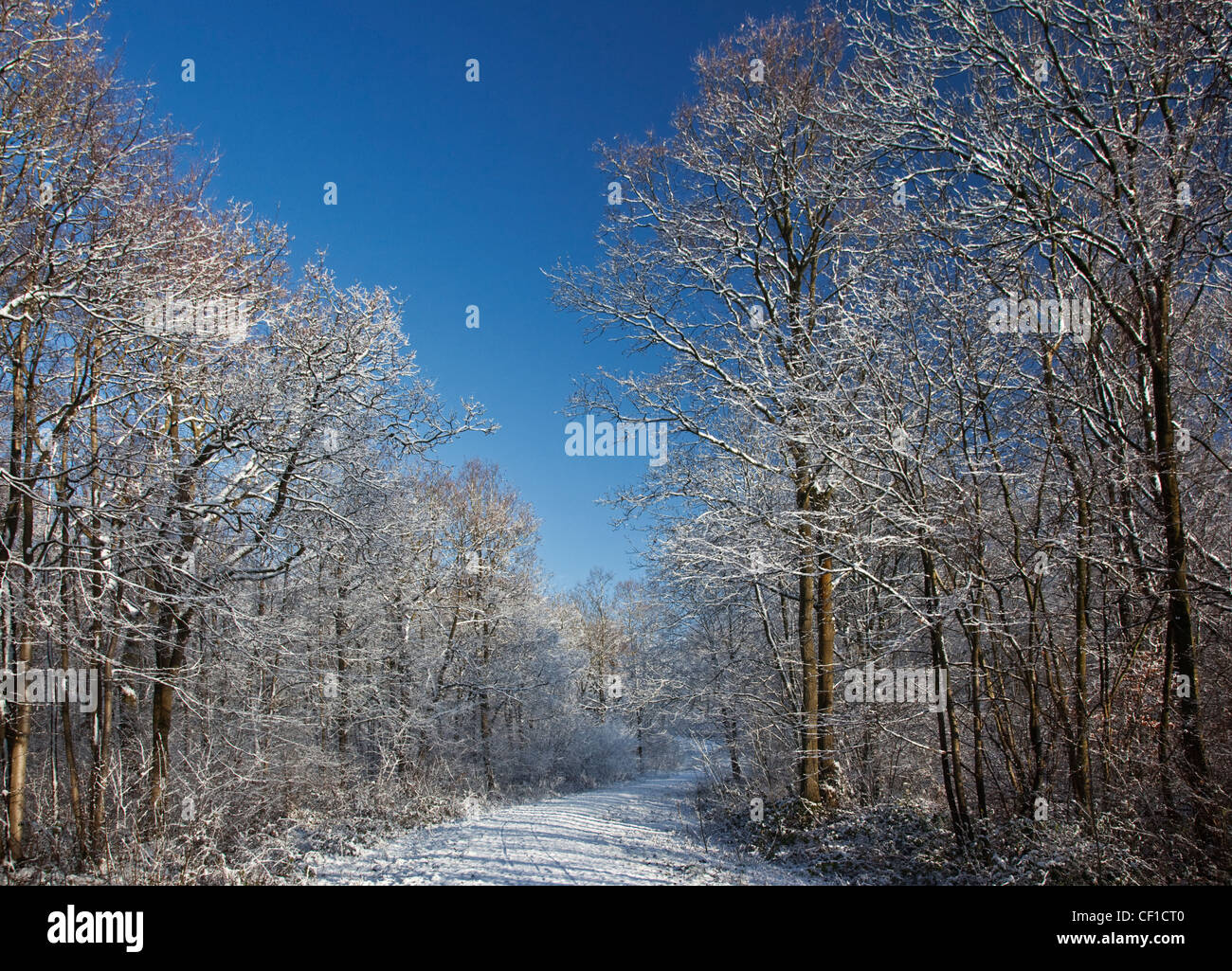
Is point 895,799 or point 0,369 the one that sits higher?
point 0,369

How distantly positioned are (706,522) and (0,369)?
365 inches

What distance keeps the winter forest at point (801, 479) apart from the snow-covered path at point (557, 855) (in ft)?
0.42

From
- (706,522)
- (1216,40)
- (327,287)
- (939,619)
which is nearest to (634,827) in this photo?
(706,522)

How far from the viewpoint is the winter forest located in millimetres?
5398

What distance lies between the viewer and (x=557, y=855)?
752 centimetres

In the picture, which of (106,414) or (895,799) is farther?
(895,799)

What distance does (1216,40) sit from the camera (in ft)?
16.0

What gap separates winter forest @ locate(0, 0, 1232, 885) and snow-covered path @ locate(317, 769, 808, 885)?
129 mm

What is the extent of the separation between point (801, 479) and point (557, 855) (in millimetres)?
5813

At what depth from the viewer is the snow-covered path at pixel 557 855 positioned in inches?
254

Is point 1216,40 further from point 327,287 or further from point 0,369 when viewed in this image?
point 0,369
